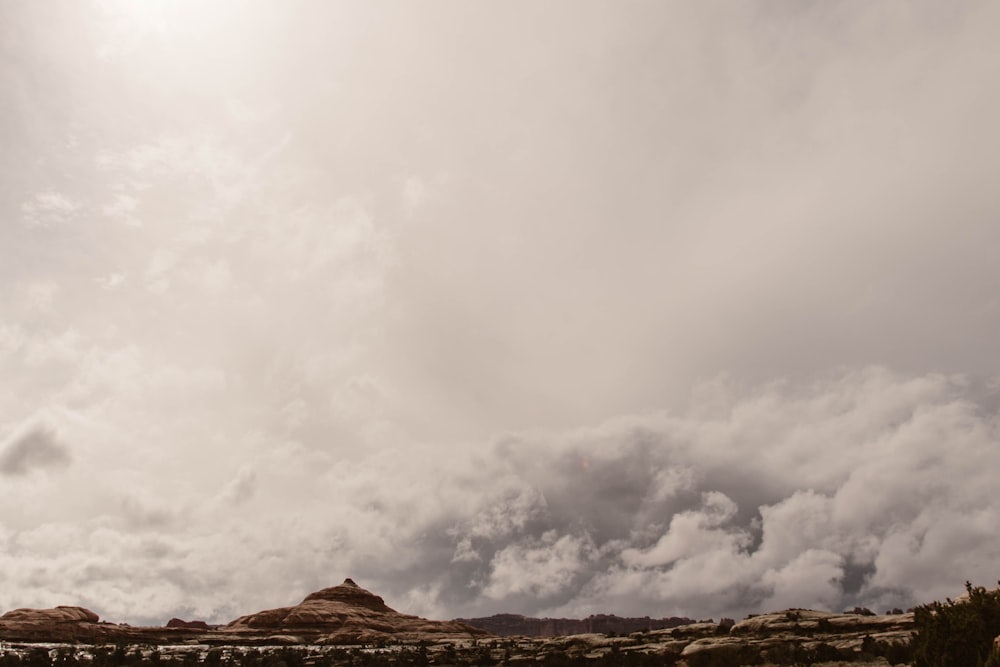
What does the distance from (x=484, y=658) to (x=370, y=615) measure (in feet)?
374

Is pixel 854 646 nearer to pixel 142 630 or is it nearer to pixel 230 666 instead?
pixel 230 666

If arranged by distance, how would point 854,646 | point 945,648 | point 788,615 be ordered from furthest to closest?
1. point 788,615
2. point 854,646
3. point 945,648

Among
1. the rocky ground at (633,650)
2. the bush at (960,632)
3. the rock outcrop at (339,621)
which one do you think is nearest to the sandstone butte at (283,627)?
the rock outcrop at (339,621)

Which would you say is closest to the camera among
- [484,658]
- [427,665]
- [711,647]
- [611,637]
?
[711,647]

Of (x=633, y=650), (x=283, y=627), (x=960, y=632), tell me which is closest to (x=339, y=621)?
(x=283, y=627)

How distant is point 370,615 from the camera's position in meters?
144

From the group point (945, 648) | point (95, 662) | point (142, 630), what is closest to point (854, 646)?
point (945, 648)

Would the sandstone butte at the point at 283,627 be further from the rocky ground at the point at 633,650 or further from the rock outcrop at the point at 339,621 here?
the rocky ground at the point at 633,650

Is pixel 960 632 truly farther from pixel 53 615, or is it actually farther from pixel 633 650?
pixel 53 615

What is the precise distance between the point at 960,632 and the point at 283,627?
442ft

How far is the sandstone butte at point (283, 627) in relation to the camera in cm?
9388

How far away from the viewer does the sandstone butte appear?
308 feet

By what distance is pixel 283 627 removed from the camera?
12531cm

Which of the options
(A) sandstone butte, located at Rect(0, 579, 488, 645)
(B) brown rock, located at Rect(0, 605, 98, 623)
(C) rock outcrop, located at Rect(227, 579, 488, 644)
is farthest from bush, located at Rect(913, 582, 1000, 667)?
(B) brown rock, located at Rect(0, 605, 98, 623)
